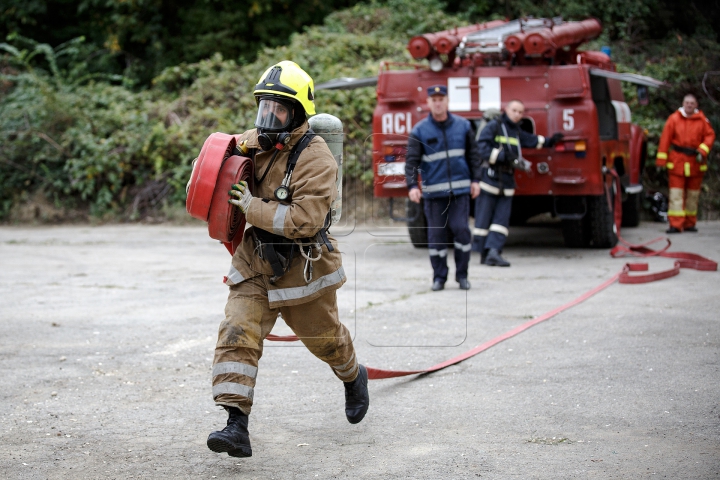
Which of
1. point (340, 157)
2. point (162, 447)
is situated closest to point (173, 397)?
point (162, 447)

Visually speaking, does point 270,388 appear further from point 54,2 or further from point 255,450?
point 54,2

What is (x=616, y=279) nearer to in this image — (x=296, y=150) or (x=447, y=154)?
(x=447, y=154)

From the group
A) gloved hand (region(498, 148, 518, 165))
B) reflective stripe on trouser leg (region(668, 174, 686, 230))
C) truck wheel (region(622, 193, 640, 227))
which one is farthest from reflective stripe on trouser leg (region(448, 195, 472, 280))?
truck wheel (region(622, 193, 640, 227))

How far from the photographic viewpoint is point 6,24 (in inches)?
869

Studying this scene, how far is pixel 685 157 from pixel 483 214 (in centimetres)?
426

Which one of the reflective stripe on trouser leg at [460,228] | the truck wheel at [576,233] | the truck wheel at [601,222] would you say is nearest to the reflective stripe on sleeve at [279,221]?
the reflective stripe on trouser leg at [460,228]

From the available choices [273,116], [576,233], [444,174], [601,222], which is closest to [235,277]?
[273,116]

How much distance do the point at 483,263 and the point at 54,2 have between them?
53.0 feet

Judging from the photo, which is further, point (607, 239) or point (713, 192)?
point (713, 192)

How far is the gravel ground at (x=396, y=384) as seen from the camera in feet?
13.0

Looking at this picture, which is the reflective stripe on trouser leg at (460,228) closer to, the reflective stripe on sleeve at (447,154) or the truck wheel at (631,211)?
the reflective stripe on sleeve at (447,154)

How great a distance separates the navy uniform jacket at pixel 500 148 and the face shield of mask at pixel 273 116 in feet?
19.9

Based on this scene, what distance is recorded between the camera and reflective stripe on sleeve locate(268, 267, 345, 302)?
4098mm

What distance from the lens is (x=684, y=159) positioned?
12.9 meters
